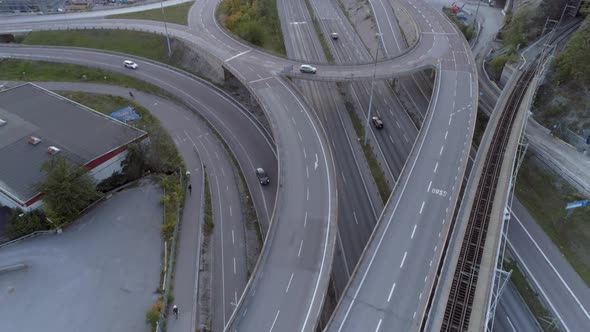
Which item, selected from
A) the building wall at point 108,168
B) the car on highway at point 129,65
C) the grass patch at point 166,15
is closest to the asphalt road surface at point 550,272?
the building wall at point 108,168

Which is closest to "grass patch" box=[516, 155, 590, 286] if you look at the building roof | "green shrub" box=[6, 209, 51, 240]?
the building roof

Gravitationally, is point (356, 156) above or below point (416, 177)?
below

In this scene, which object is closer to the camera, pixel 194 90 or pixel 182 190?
pixel 182 190

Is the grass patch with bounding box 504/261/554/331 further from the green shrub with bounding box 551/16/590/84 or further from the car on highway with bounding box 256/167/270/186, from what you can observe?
the green shrub with bounding box 551/16/590/84

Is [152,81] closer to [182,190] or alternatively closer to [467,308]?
[182,190]

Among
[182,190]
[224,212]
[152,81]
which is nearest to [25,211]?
[182,190]

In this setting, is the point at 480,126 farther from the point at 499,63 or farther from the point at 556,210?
the point at 556,210

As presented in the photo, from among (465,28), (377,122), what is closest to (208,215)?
(377,122)

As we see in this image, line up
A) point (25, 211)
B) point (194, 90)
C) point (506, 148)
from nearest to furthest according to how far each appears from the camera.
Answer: point (25, 211) → point (506, 148) → point (194, 90)
